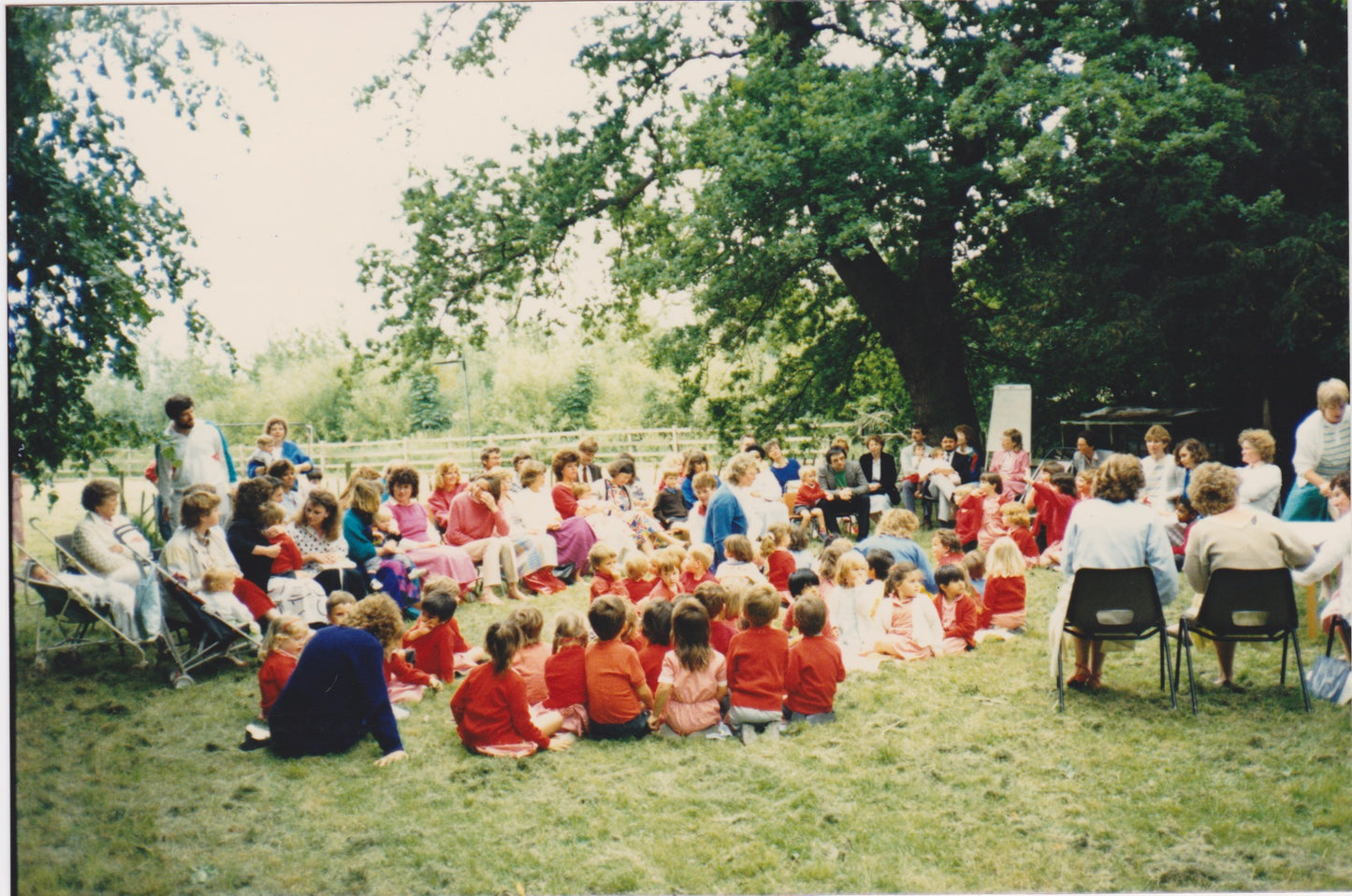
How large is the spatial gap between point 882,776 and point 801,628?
2.91 ft

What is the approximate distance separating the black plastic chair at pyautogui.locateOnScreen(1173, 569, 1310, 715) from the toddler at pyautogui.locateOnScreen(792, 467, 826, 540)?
520cm

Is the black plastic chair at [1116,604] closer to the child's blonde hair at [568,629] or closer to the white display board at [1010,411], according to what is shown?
the child's blonde hair at [568,629]

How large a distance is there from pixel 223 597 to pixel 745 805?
335 centimetres

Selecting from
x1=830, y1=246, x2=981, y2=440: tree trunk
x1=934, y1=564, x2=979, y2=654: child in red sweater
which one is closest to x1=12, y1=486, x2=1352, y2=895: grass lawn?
x1=934, y1=564, x2=979, y2=654: child in red sweater

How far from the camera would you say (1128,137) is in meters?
8.31

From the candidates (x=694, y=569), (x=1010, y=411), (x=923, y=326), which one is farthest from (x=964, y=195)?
(x=694, y=569)

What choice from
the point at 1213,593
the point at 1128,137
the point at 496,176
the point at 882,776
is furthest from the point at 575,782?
the point at 496,176

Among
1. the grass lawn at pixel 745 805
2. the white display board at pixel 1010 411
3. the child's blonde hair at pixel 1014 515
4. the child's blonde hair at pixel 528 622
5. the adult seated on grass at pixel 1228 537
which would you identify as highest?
the white display board at pixel 1010 411

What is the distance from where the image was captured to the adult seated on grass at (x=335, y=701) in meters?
4.26

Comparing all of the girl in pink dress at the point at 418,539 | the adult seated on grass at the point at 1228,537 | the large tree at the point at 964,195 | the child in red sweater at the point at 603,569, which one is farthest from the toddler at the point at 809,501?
the adult seated on grass at the point at 1228,537

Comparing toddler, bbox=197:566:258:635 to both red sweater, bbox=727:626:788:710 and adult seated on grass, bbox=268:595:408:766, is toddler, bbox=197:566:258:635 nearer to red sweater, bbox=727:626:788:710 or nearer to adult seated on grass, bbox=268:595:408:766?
adult seated on grass, bbox=268:595:408:766

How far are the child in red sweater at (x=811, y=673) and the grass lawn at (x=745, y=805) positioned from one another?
0.15 m

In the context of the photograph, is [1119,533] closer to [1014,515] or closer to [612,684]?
[612,684]

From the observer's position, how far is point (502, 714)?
4.38 meters
